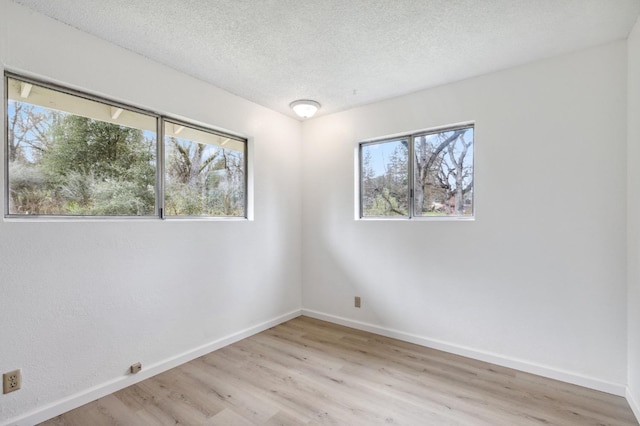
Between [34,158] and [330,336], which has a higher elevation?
[34,158]

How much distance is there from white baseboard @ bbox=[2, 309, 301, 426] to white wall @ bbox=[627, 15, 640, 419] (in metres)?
3.13

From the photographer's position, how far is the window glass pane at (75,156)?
6.55ft

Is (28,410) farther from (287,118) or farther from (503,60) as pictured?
(503,60)

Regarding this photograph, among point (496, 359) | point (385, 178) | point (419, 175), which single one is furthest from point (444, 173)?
point (496, 359)

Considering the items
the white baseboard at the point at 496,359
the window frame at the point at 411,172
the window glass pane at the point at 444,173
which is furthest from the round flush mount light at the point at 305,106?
the white baseboard at the point at 496,359

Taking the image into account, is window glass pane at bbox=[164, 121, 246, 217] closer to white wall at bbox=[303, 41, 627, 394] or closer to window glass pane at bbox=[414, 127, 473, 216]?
white wall at bbox=[303, 41, 627, 394]

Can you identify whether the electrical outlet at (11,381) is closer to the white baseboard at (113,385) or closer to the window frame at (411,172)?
the white baseboard at (113,385)

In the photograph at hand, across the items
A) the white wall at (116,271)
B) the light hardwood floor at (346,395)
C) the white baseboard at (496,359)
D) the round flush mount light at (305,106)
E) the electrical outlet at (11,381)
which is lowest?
the light hardwood floor at (346,395)

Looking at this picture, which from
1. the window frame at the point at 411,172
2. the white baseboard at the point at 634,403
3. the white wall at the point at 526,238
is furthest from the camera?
the window frame at the point at 411,172

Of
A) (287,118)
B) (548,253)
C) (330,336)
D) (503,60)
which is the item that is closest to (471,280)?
(548,253)

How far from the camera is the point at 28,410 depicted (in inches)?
75.8

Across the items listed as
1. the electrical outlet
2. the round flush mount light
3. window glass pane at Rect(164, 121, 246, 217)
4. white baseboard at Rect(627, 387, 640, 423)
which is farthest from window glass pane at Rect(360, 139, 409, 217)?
the electrical outlet

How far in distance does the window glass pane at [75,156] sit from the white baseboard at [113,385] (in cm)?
123

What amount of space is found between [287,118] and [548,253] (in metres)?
3.05
